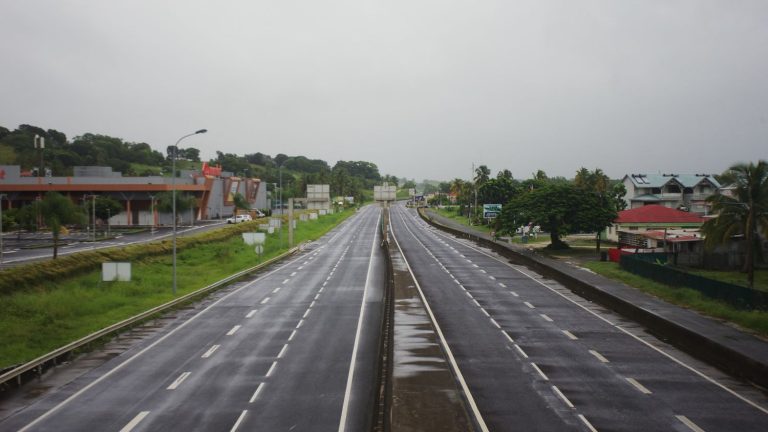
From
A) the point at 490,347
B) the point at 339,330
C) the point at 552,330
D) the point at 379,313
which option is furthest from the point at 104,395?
the point at 552,330

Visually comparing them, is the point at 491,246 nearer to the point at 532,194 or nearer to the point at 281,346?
the point at 532,194

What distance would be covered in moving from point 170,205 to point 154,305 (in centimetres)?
6936

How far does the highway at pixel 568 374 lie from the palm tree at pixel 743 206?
1453 centimetres

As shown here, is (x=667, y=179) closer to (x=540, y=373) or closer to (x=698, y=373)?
(x=698, y=373)

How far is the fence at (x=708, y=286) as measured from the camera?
30264 millimetres

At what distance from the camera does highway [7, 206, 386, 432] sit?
16781mm

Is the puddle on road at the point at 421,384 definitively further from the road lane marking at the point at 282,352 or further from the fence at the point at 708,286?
the fence at the point at 708,286

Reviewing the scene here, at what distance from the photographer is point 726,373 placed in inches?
862

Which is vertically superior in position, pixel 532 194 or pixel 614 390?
pixel 532 194

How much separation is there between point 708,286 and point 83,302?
34796mm

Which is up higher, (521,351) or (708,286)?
(708,286)

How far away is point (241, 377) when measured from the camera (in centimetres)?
2091

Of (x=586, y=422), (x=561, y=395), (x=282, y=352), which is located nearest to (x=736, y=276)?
(x=561, y=395)

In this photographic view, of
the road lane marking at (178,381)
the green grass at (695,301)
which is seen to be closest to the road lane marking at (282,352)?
the road lane marking at (178,381)
